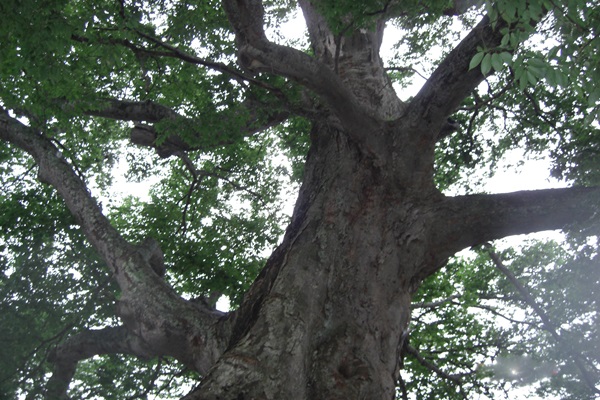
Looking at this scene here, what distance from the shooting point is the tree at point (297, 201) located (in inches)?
168

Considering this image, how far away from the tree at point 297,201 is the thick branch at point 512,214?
18 mm

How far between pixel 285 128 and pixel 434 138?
5.67 meters

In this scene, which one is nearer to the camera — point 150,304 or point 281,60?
point 281,60

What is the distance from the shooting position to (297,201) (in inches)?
237

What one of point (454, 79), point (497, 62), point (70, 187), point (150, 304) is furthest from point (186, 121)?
point (497, 62)

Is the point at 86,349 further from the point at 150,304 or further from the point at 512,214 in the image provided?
the point at 512,214

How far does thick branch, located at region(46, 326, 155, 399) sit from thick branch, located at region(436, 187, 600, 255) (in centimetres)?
326

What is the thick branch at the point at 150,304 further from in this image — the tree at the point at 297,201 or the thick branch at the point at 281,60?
the thick branch at the point at 281,60

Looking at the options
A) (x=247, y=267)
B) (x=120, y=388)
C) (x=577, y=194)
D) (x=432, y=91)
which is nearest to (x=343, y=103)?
(x=432, y=91)

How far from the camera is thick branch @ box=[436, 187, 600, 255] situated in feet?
16.7

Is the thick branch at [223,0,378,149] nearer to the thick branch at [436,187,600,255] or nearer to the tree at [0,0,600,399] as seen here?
the tree at [0,0,600,399]

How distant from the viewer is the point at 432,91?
5484 mm

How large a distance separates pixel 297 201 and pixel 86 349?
123 inches

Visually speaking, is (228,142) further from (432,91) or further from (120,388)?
(120,388)
